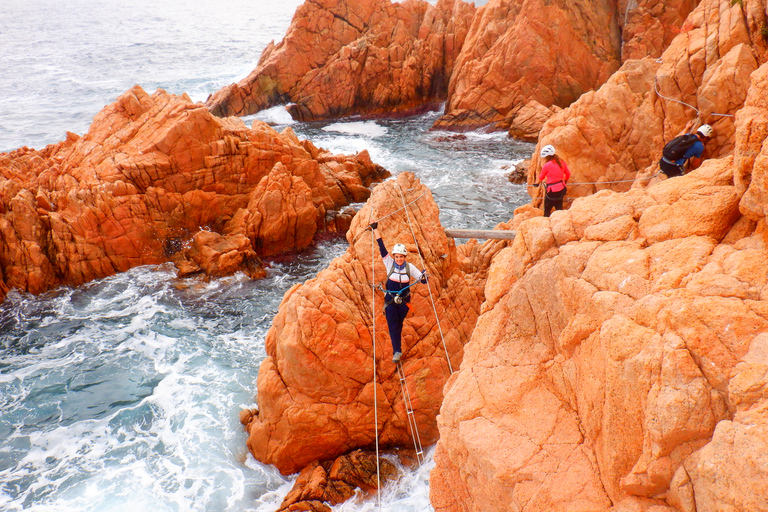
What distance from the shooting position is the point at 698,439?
3951 millimetres

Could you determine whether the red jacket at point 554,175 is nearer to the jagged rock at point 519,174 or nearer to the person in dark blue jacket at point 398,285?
the person in dark blue jacket at point 398,285

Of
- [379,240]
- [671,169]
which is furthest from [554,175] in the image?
[379,240]

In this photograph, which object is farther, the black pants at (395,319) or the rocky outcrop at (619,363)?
the black pants at (395,319)

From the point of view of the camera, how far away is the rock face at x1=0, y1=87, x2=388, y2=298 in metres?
18.7

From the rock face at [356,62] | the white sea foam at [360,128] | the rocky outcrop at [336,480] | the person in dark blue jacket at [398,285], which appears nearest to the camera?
the person in dark blue jacket at [398,285]

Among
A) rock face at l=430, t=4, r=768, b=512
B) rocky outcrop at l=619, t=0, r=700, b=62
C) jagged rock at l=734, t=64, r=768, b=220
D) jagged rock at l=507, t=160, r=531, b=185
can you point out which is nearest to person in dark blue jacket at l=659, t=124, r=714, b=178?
rock face at l=430, t=4, r=768, b=512

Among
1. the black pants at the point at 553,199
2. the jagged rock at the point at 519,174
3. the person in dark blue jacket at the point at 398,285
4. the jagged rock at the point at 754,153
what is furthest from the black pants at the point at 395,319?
the jagged rock at the point at 519,174

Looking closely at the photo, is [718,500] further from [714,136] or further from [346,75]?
[346,75]

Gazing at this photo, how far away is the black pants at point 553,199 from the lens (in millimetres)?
12078

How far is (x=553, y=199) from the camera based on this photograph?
1219 cm

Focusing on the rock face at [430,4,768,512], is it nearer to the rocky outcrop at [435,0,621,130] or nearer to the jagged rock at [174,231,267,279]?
the jagged rock at [174,231,267,279]

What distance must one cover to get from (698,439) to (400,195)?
834cm

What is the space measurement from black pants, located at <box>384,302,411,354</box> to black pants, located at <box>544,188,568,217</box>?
5.24m

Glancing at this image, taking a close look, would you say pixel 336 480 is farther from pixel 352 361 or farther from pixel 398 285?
pixel 398 285
